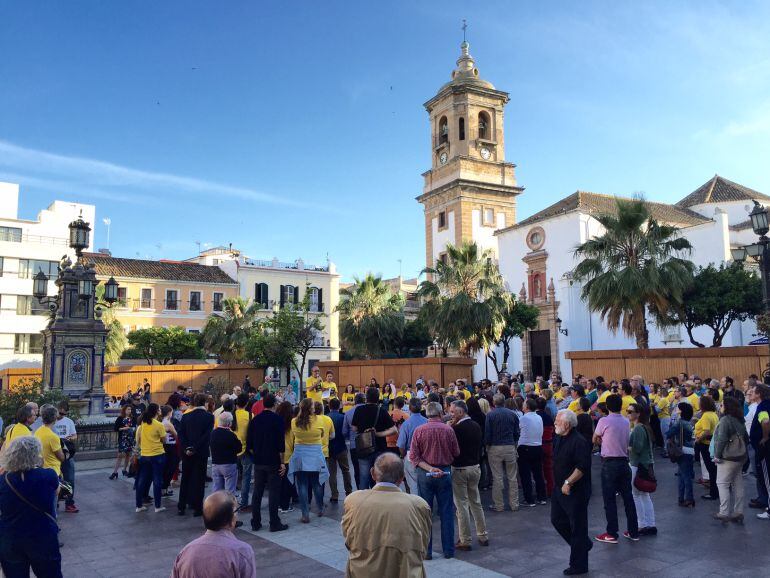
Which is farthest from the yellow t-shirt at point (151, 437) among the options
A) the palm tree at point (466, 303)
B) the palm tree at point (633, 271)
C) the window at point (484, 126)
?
the window at point (484, 126)

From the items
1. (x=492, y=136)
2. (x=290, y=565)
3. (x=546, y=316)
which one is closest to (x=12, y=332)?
(x=546, y=316)

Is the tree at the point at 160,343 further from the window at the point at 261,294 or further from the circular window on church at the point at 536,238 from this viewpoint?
the circular window on church at the point at 536,238

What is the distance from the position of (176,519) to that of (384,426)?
130 inches

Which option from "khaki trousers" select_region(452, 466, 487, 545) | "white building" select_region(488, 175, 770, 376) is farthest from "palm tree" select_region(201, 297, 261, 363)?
"khaki trousers" select_region(452, 466, 487, 545)

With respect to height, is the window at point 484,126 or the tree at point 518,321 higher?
the window at point 484,126

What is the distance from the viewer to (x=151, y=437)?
9.50m

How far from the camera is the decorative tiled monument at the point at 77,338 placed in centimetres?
1778

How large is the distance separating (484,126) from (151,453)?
48.1 meters

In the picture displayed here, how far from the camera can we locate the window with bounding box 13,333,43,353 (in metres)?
41.7

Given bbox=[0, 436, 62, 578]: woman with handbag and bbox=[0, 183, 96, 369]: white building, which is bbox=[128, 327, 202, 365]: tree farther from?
bbox=[0, 436, 62, 578]: woman with handbag

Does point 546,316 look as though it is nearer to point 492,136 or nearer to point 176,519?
point 492,136

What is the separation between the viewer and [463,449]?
294 inches

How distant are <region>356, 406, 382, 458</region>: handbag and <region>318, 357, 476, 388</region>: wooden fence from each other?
1714cm

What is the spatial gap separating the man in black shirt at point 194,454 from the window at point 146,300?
40.9 meters
